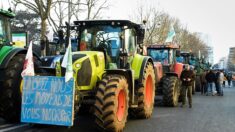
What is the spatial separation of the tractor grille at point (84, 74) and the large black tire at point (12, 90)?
1.55 m

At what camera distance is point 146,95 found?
12.8 meters

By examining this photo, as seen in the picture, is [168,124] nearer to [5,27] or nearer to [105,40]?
[105,40]

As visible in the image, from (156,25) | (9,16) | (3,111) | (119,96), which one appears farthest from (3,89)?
(156,25)

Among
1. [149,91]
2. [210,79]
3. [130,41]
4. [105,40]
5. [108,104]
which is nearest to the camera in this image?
[108,104]

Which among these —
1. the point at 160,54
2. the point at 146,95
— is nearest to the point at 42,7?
the point at 160,54

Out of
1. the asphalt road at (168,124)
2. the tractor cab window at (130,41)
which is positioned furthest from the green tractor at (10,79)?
the tractor cab window at (130,41)

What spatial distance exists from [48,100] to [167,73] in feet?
32.4

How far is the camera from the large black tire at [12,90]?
A: 9859mm

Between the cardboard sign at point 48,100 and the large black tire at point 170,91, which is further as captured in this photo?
the large black tire at point 170,91

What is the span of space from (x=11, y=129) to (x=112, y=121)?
2.43 meters

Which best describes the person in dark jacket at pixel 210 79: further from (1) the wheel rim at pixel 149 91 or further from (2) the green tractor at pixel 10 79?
(2) the green tractor at pixel 10 79

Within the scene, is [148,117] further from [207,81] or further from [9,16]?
[207,81]

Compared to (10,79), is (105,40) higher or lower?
higher

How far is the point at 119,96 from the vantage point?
9617 millimetres
